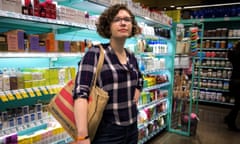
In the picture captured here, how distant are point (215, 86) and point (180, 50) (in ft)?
11.3

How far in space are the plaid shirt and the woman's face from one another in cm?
13

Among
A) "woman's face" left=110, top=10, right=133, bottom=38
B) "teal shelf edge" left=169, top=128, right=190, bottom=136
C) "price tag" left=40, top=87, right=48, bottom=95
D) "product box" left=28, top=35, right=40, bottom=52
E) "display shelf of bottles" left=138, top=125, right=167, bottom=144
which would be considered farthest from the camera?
"teal shelf edge" left=169, top=128, right=190, bottom=136

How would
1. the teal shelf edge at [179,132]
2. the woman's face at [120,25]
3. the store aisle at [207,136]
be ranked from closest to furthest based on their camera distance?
the woman's face at [120,25], the store aisle at [207,136], the teal shelf edge at [179,132]

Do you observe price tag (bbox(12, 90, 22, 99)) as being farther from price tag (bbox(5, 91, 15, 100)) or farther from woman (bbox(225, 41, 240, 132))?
woman (bbox(225, 41, 240, 132))

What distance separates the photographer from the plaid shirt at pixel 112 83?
52.2 inches

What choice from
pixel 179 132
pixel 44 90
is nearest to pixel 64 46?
pixel 44 90

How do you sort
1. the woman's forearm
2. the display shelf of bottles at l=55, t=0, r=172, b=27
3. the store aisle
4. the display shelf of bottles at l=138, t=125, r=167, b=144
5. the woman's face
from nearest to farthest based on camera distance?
1. the woman's forearm
2. the woman's face
3. the display shelf of bottles at l=55, t=0, r=172, b=27
4. the display shelf of bottles at l=138, t=125, r=167, b=144
5. the store aisle

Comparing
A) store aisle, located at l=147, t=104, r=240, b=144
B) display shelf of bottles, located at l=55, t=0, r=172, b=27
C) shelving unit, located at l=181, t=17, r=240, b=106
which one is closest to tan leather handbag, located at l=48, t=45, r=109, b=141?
display shelf of bottles, located at l=55, t=0, r=172, b=27

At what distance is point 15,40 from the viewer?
5.39 ft

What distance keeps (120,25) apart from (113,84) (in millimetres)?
431

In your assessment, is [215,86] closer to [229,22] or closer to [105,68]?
[229,22]

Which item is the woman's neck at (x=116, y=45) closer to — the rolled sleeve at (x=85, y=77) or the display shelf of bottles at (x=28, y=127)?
the rolled sleeve at (x=85, y=77)

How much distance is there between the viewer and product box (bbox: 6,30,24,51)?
1.61m

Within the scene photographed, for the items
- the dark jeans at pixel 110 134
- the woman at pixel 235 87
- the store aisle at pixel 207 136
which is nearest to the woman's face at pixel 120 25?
the dark jeans at pixel 110 134
